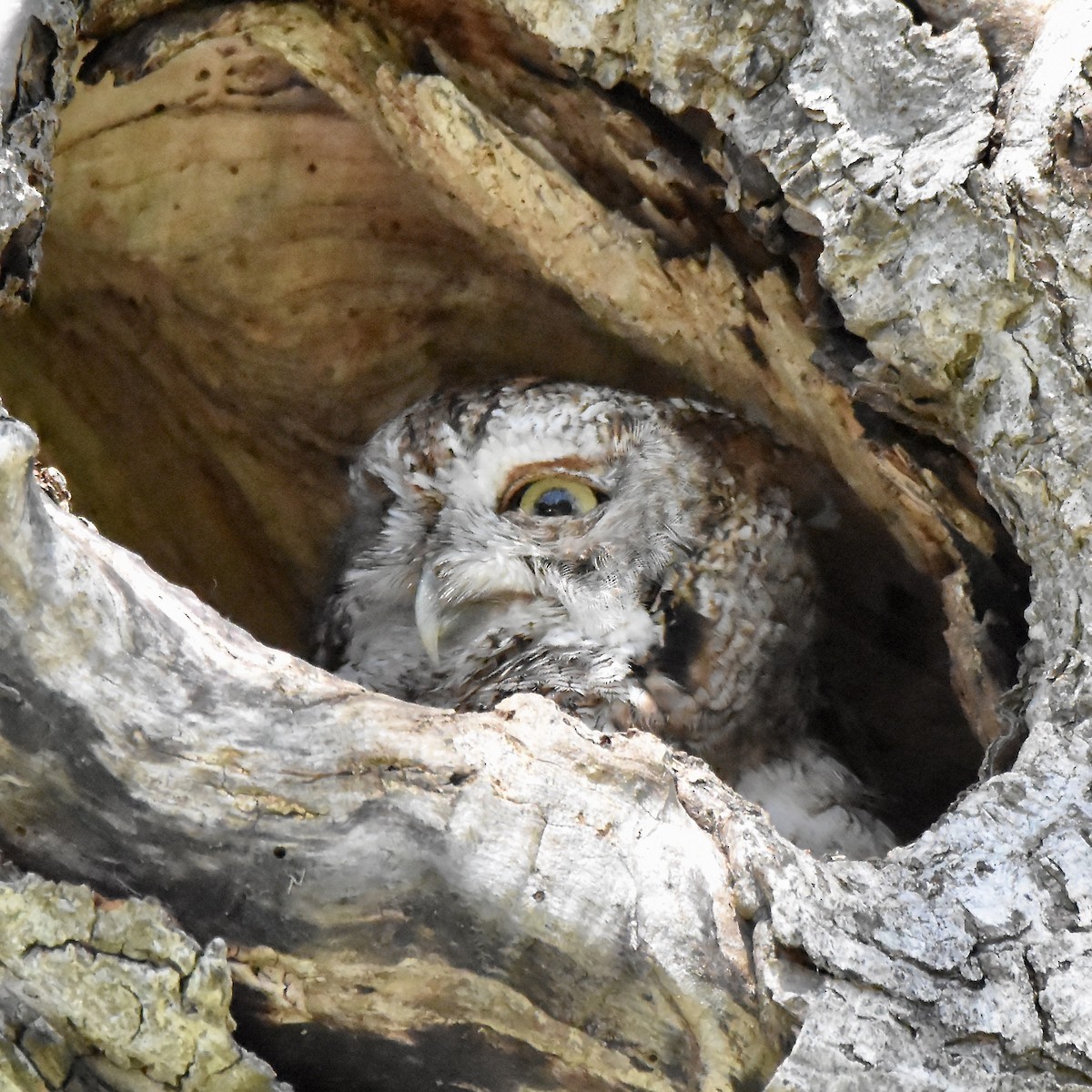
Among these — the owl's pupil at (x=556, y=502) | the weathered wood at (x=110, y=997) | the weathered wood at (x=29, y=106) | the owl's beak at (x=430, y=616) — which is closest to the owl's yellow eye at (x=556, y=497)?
the owl's pupil at (x=556, y=502)

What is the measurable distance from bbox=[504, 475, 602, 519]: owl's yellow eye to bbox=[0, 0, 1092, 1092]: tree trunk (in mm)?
272

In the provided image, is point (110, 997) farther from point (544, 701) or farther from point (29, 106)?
point (29, 106)

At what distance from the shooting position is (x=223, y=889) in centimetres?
117

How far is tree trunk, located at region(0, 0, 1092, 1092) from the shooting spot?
3.74 ft

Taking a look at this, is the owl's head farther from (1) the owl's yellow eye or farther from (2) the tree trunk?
(2) the tree trunk

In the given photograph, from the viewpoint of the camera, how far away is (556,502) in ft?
6.62

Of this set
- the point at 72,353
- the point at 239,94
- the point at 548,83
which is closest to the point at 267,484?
the point at 72,353

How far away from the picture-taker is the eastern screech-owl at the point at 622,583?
1932mm

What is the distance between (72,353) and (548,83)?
932 mm

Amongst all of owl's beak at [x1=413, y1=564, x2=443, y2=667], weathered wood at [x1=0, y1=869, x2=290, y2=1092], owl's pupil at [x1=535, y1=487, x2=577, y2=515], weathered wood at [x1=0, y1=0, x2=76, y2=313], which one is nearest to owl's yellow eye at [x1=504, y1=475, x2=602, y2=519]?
owl's pupil at [x1=535, y1=487, x2=577, y2=515]

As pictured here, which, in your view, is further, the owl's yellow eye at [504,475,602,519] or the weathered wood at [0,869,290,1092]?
the owl's yellow eye at [504,475,602,519]

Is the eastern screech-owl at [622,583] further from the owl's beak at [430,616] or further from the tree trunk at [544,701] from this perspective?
the tree trunk at [544,701]

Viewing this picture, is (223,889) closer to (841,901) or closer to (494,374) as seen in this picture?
(841,901)

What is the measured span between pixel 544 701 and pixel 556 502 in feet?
2.53
